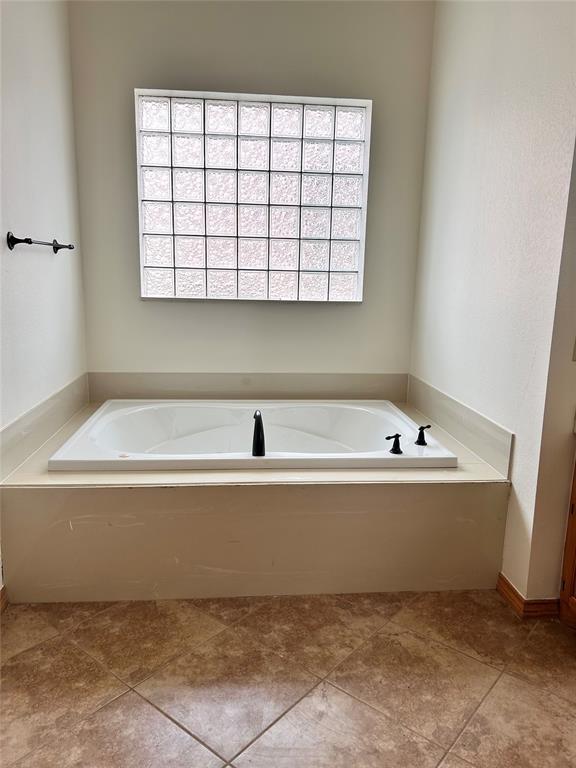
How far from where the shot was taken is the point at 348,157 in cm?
277

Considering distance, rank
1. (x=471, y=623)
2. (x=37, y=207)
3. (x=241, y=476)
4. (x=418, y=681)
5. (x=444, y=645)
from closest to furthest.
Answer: (x=418, y=681) < (x=444, y=645) < (x=471, y=623) < (x=241, y=476) < (x=37, y=207)

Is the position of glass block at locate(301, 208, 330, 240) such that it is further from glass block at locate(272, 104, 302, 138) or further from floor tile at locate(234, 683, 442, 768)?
floor tile at locate(234, 683, 442, 768)

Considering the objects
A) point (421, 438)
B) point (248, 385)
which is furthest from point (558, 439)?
point (248, 385)

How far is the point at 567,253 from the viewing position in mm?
1571

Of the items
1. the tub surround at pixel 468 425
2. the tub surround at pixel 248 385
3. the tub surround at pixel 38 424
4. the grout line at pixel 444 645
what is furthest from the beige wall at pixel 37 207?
the tub surround at pixel 468 425

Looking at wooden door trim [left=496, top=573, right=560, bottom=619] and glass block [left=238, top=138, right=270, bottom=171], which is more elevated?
glass block [left=238, top=138, right=270, bottom=171]

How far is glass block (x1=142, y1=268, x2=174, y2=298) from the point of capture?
279 centimetres

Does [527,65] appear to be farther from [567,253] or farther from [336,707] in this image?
[336,707]

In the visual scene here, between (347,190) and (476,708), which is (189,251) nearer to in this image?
(347,190)

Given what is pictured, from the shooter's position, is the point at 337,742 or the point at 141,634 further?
the point at 141,634

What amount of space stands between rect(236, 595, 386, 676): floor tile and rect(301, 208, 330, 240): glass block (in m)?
1.87

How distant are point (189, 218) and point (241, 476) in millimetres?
1566

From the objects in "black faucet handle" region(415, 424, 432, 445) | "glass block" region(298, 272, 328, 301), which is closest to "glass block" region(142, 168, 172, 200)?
"glass block" region(298, 272, 328, 301)

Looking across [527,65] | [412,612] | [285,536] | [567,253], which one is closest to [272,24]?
[527,65]
